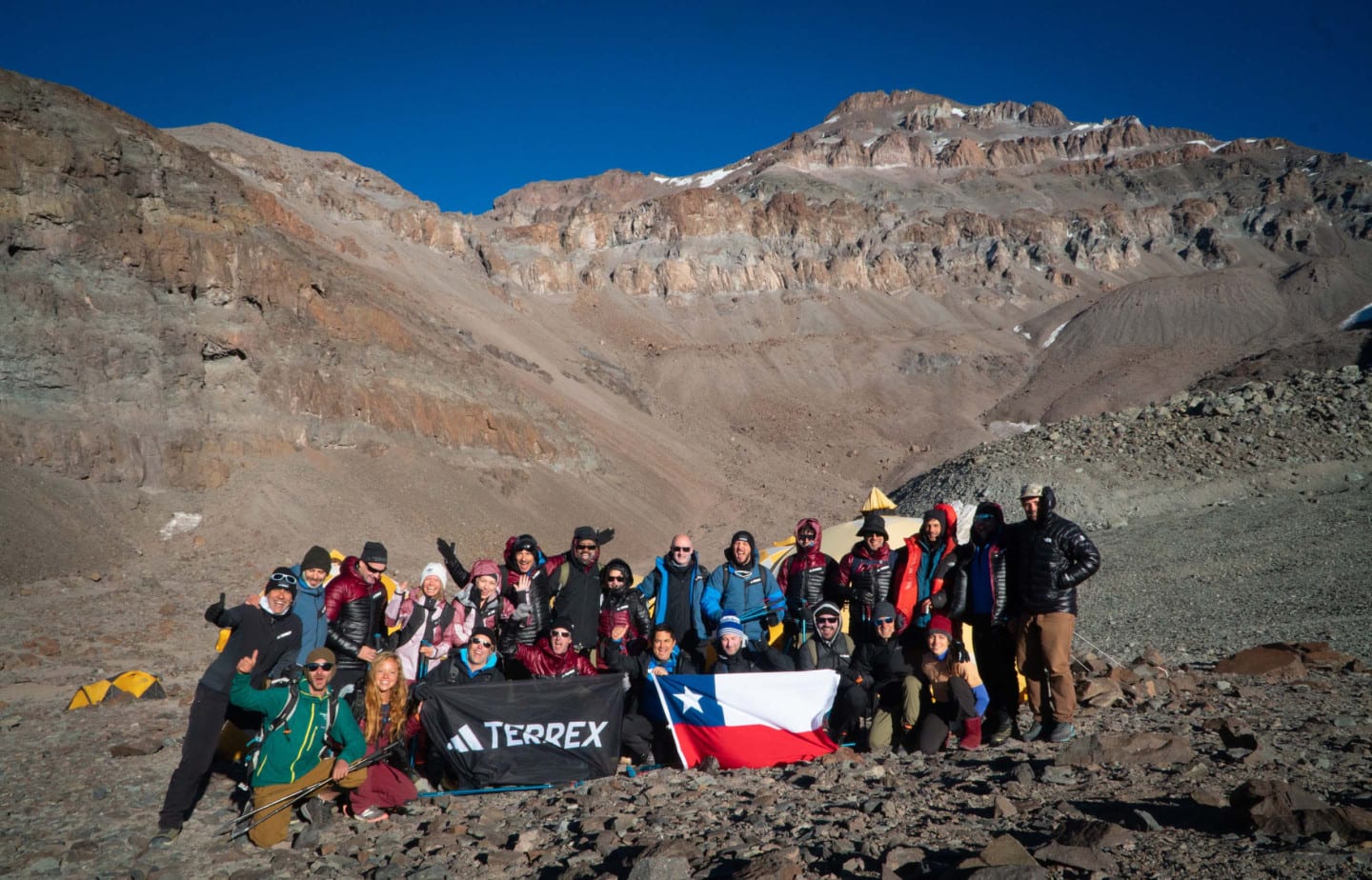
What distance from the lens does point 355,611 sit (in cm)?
763

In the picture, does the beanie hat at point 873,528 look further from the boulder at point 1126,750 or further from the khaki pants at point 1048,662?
the boulder at point 1126,750

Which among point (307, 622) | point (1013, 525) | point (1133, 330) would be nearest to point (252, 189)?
point (307, 622)

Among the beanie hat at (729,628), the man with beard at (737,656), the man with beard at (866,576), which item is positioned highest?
the man with beard at (866,576)

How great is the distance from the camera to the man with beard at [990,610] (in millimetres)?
6910

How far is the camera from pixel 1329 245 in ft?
306

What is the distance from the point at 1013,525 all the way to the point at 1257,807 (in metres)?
2.95

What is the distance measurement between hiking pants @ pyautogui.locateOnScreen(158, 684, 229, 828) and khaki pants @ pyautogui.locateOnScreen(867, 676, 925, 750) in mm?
4961

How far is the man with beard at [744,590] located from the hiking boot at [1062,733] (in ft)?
7.94

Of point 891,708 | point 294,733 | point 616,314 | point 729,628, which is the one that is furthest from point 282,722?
point 616,314

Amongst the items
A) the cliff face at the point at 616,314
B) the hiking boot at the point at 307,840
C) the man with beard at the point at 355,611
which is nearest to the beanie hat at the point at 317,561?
the man with beard at the point at 355,611

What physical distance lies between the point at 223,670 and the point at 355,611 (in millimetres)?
1386

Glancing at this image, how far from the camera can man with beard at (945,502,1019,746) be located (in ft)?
22.7

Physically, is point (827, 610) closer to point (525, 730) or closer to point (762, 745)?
point (762, 745)

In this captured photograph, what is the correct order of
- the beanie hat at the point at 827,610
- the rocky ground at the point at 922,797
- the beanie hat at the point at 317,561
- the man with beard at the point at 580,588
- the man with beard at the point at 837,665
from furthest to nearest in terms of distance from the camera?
the man with beard at the point at 580,588 < the beanie hat at the point at 317,561 < the beanie hat at the point at 827,610 < the man with beard at the point at 837,665 < the rocky ground at the point at 922,797
